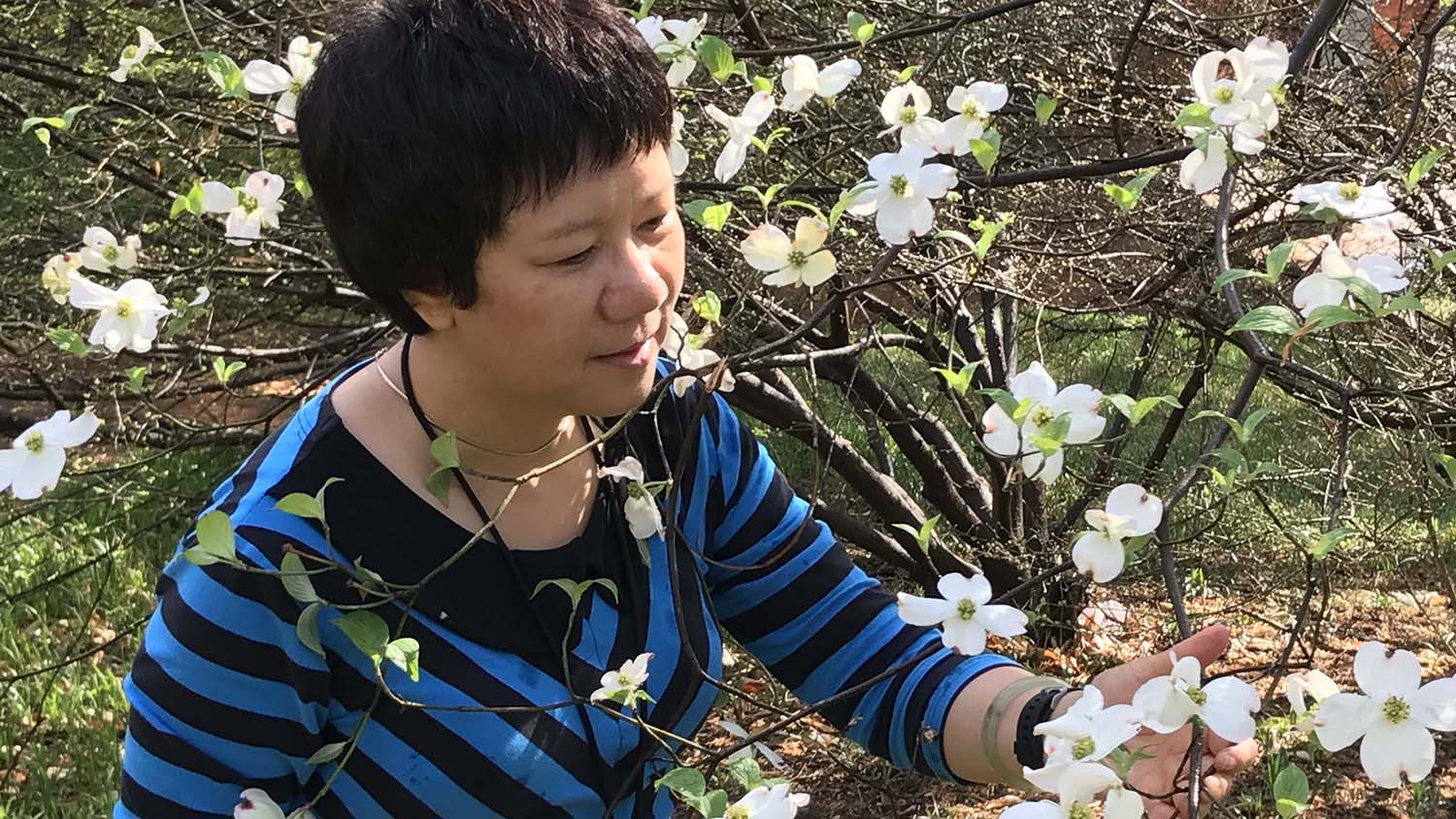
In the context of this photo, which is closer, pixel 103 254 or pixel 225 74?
pixel 225 74

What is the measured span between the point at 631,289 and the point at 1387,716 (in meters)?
0.63

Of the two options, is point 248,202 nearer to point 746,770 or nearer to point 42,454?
point 42,454

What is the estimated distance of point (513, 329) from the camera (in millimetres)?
1122

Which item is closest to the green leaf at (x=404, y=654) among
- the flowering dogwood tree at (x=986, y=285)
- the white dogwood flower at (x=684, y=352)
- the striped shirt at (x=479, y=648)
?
the flowering dogwood tree at (x=986, y=285)

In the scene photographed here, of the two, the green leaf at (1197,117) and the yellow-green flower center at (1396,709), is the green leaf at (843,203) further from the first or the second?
the yellow-green flower center at (1396,709)

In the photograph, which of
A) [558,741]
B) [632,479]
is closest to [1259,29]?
[632,479]

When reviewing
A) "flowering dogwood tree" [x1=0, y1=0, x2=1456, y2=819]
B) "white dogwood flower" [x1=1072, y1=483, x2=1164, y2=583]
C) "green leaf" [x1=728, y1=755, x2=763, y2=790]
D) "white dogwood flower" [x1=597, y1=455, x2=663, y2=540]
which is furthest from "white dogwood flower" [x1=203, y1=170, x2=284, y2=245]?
"white dogwood flower" [x1=1072, y1=483, x2=1164, y2=583]

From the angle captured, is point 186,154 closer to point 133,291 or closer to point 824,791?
point 133,291

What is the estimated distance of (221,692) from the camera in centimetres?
119

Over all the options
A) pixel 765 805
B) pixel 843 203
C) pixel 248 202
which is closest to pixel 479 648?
pixel 765 805

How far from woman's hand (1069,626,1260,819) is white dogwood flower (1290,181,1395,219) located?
0.36 metres

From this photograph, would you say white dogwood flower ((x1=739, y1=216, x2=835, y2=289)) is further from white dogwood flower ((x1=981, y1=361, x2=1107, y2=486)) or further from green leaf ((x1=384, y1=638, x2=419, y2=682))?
green leaf ((x1=384, y1=638, x2=419, y2=682))

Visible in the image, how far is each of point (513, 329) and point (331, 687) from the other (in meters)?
0.40

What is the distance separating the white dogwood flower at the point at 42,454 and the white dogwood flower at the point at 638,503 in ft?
1.50
